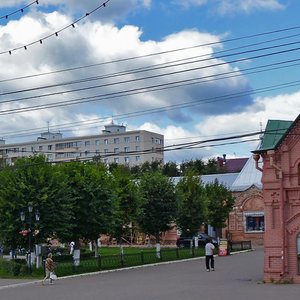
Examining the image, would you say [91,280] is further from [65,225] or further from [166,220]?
[166,220]

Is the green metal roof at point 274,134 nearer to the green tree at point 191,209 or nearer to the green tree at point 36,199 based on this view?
the green tree at point 36,199

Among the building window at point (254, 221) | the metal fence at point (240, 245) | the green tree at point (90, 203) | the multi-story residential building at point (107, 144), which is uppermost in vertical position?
the multi-story residential building at point (107, 144)

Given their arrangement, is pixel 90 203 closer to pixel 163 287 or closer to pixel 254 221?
pixel 163 287

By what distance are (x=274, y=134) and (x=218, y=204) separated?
28.0 metres

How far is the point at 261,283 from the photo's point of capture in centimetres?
2698

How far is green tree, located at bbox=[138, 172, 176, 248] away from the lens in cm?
4434

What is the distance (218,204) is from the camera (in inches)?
2201

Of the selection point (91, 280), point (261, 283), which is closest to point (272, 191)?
point (261, 283)

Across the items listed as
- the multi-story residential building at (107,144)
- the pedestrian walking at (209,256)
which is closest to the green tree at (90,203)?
the pedestrian walking at (209,256)

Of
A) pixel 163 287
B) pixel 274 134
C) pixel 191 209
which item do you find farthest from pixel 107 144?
pixel 163 287

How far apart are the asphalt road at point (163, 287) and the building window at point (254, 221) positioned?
1112 inches

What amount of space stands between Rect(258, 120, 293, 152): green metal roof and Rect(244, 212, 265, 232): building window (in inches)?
1383

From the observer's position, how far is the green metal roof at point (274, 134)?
2786 centimetres

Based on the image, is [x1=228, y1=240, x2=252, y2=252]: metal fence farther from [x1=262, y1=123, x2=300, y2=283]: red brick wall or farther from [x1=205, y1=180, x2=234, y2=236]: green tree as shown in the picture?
[x1=262, y1=123, x2=300, y2=283]: red brick wall
